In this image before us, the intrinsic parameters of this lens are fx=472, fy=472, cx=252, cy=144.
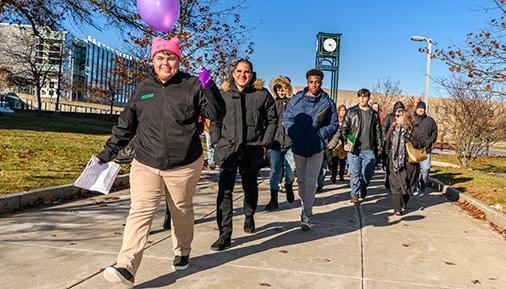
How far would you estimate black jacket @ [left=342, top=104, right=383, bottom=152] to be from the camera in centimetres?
836

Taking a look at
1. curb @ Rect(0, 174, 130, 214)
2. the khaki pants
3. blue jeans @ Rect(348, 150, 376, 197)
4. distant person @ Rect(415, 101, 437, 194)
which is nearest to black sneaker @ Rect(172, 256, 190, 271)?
the khaki pants

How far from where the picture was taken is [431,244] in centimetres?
559

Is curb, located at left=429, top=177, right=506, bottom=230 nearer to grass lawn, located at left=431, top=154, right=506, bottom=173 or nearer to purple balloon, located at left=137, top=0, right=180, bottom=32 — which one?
purple balloon, located at left=137, top=0, right=180, bottom=32

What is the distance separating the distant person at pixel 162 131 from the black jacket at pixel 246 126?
3.87 ft

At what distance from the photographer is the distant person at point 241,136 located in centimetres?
485

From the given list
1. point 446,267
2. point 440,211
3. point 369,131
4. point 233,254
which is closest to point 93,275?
point 233,254

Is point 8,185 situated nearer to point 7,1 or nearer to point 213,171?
point 7,1

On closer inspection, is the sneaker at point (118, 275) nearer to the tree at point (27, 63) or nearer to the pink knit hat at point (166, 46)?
Result: the pink knit hat at point (166, 46)

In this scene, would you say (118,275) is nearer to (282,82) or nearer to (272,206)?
(272,206)

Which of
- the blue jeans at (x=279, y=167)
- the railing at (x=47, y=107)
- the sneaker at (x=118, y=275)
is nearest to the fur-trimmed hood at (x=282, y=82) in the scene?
the blue jeans at (x=279, y=167)

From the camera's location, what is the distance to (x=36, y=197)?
659cm

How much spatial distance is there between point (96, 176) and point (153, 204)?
2.13 ft

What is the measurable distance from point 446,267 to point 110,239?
134 inches

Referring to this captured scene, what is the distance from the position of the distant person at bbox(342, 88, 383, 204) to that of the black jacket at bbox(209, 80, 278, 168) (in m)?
3.22
